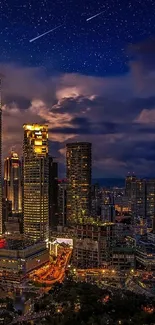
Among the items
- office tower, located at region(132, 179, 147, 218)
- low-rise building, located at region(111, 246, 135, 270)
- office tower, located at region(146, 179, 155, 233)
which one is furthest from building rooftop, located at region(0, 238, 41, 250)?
office tower, located at region(146, 179, 155, 233)

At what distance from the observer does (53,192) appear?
619 inches

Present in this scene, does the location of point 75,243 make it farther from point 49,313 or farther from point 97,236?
point 49,313

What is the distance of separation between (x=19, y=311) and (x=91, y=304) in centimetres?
110

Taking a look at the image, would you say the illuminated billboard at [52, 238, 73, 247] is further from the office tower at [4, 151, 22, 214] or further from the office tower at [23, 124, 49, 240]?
the office tower at [4, 151, 22, 214]

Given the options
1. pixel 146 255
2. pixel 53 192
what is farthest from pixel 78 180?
pixel 146 255

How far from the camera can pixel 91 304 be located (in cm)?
690

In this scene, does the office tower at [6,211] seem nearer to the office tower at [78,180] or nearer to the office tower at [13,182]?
the office tower at [13,182]

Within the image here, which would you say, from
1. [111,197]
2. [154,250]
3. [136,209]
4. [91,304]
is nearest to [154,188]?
[136,209]

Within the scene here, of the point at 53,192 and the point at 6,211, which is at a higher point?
the point at 53,192

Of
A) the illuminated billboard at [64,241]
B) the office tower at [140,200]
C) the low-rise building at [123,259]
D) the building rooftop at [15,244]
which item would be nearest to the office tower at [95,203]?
the office tower at [140,200]

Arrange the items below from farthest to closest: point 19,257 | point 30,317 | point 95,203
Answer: point 95,203, point 19,257, point 30,317

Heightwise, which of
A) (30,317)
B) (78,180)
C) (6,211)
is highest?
(78,180)

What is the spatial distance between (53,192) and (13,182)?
4.13 metres

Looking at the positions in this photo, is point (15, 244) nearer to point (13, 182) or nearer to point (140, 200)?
point (140, 200)
